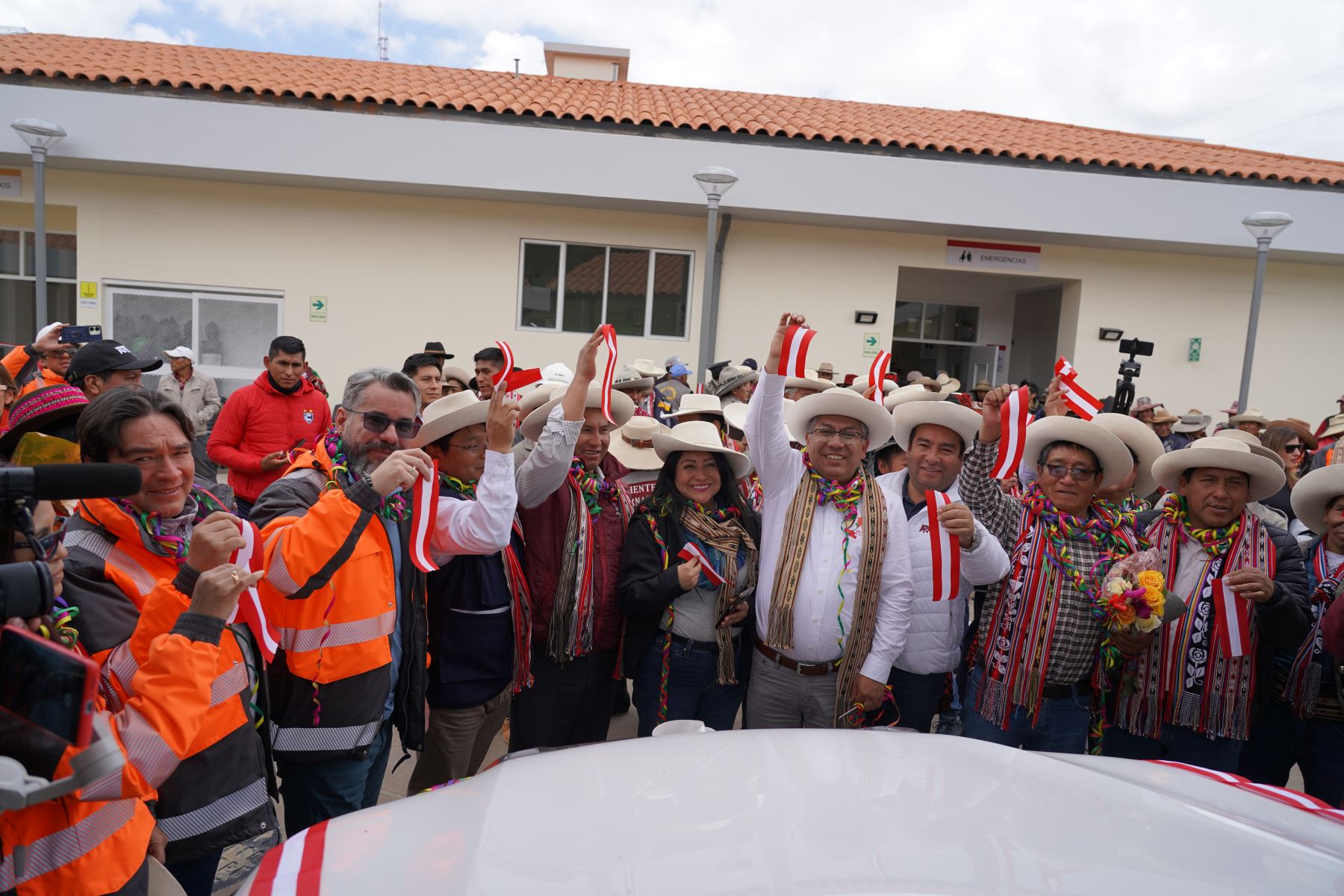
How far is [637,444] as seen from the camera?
506 cm

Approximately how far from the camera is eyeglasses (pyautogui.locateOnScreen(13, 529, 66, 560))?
4.30ft

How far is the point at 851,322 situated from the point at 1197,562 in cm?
957

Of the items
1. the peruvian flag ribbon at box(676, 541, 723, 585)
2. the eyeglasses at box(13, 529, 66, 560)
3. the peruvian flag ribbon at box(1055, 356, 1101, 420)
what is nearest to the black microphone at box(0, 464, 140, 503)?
the eyeglasses at box(13, 529, 66, 560)

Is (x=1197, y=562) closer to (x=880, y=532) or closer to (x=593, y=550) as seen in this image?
(x=880, y=532)

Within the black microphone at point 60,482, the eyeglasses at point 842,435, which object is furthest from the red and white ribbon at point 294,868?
the eyeglasses at point 842,435

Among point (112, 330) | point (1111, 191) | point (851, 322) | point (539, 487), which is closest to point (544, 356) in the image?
point (851, 322)

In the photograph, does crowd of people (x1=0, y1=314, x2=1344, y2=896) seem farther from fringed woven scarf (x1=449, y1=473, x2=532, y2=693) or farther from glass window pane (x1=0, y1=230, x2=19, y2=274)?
glass window pane (x1=0, y1=230, x2=19, y2=274)

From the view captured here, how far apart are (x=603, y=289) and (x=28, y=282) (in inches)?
367

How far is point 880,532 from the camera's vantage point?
3.46 meters

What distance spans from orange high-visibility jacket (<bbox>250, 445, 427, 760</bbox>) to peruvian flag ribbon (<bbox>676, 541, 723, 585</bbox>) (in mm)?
1262

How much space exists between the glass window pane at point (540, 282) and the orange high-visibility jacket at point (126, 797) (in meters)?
11.0

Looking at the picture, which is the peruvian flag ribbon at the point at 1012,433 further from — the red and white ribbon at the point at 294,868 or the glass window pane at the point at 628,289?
the glass window pane at the point at 628,289

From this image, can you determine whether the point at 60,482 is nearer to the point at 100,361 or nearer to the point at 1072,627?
the point at 1072,627

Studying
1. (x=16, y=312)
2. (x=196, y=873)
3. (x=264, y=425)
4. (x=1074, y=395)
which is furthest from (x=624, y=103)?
(x=196, y=873)
